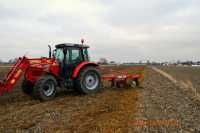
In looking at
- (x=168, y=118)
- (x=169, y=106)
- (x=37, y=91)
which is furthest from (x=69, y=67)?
(x=168, y=118)

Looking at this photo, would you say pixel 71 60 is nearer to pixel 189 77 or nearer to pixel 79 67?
pixel 79 67

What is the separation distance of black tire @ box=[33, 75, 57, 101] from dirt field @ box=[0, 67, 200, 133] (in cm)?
34

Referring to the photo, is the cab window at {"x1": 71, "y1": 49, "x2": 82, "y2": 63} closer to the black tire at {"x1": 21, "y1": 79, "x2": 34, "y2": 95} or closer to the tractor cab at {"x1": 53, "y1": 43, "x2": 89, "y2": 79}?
the tractor cab at {"x1": 53, "y1": 43, "x2": 89, "y2": 79}

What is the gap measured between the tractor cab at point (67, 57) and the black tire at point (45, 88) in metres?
1.24

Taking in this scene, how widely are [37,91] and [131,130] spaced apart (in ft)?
20.7

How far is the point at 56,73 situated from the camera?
15594 mm

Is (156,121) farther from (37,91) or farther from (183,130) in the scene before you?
(37,91)

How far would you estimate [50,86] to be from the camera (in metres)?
14.8

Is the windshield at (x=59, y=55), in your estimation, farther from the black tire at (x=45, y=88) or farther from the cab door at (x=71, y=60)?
the black tire at (x=45, y=88)

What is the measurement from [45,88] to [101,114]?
4104 mm

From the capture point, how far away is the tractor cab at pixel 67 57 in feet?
52.3

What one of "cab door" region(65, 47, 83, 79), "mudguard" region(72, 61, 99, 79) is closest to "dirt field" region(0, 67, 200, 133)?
"mudguard" region(72, 61, 99, 79)

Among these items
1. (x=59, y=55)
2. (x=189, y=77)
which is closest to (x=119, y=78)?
(x=59, y=55)

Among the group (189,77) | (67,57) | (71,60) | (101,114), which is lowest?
(189,77)
